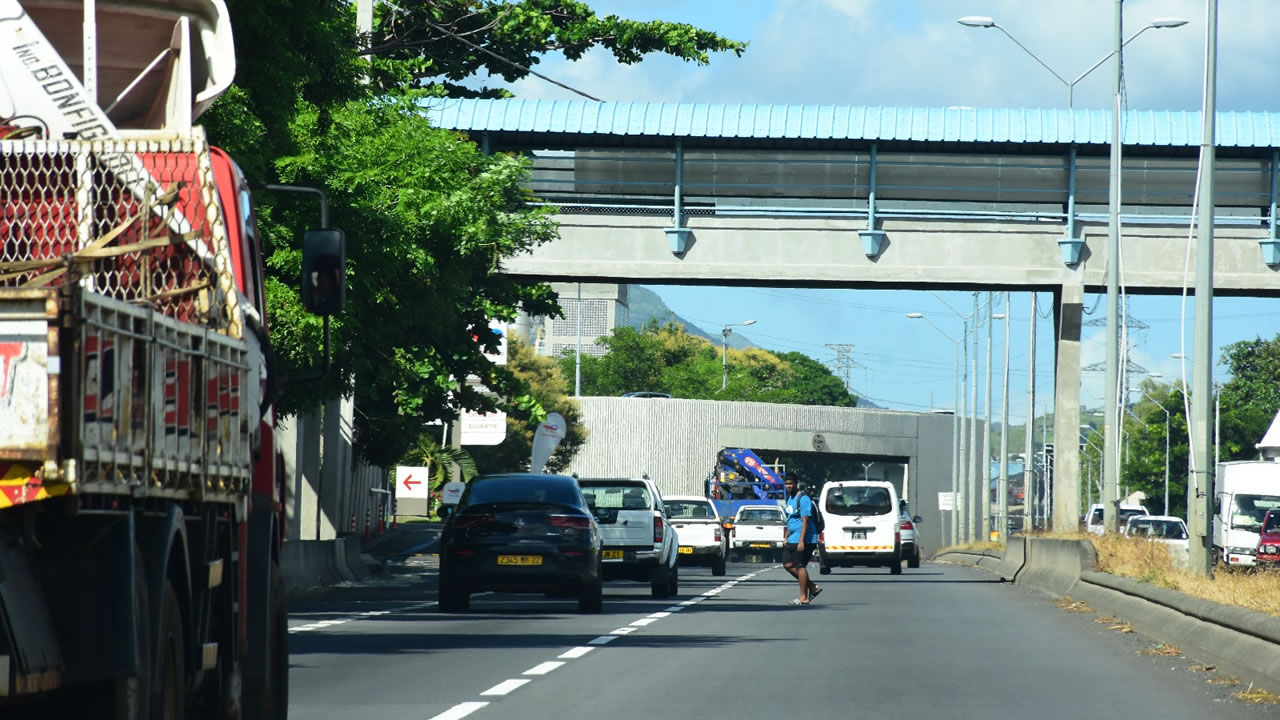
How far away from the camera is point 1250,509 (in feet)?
163

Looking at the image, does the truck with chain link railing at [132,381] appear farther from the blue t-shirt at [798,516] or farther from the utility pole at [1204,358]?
the blue t-shirt at [798,516]

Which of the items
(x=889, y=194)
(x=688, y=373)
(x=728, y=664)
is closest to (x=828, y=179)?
(x=889, y=194)

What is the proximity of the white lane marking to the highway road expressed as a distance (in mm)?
23

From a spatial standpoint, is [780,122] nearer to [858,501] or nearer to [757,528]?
[858,501]

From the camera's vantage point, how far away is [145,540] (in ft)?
24.4

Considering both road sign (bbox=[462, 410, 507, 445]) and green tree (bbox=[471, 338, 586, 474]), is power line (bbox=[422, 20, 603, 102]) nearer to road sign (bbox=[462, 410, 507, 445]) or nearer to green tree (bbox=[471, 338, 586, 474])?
road sign (bbox=[462, 410, 507, 445])

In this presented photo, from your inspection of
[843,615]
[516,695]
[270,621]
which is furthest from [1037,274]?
[270,621]

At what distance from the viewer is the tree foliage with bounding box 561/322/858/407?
148 meters

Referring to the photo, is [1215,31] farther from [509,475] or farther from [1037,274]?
[1037,274]

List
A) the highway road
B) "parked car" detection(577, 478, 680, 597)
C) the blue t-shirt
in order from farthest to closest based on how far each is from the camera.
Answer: "parked car" detection(577, 478, 680, 597) → the blue t-shirt → the highway road

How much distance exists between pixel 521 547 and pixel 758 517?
39.1 meters

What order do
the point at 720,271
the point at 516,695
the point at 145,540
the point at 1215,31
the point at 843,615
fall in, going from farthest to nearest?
the point at 720,271
the point at 1215,31
the point at 843,615
the point at 516,695
the point at 145,540

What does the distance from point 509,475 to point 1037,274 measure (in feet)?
58.5

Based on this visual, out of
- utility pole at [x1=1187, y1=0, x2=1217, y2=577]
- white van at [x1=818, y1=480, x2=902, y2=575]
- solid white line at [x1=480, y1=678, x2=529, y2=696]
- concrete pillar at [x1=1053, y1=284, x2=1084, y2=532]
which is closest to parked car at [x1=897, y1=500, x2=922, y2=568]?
white van at [x1=818, y1=480, x2=902, y2=575]
